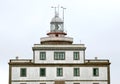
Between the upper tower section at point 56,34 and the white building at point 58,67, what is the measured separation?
59.8 inches

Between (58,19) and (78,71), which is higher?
(58,19)

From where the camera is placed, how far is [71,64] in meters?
102

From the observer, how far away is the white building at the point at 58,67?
101188 millimetres

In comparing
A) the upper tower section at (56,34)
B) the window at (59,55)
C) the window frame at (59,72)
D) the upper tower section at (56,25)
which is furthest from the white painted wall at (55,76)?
the upper tower section at (56,25)

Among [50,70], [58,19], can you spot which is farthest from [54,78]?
[58,19]

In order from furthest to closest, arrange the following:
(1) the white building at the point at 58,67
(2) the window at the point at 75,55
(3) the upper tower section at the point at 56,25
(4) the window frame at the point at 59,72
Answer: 1. (3) the upper tower section at the point at 56,25
2. (2) the window at the point at 75,55
3. (4) the window frame at the point at 59,72
4. (1) the white building at the point at 58,67

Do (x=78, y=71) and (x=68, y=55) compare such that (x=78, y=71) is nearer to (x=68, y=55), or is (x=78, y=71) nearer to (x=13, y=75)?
(x=68, y=55)

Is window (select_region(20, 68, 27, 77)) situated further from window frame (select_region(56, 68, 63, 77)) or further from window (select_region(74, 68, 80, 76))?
window (select_region(74, 68, 80, 76))

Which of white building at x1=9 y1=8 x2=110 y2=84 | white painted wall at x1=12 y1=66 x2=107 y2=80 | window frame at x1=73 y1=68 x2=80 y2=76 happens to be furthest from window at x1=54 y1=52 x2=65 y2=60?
window frame at x1=73 y1=68 x2=80 y2=76

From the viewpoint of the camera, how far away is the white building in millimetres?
101188

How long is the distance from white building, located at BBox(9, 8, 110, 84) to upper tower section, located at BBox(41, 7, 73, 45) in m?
1.52

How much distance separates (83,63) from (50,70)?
492 cm

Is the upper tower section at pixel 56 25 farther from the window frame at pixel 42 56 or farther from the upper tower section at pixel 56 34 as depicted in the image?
the window frame at pixel 42 56

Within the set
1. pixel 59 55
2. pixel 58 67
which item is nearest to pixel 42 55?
pixel 59 55
